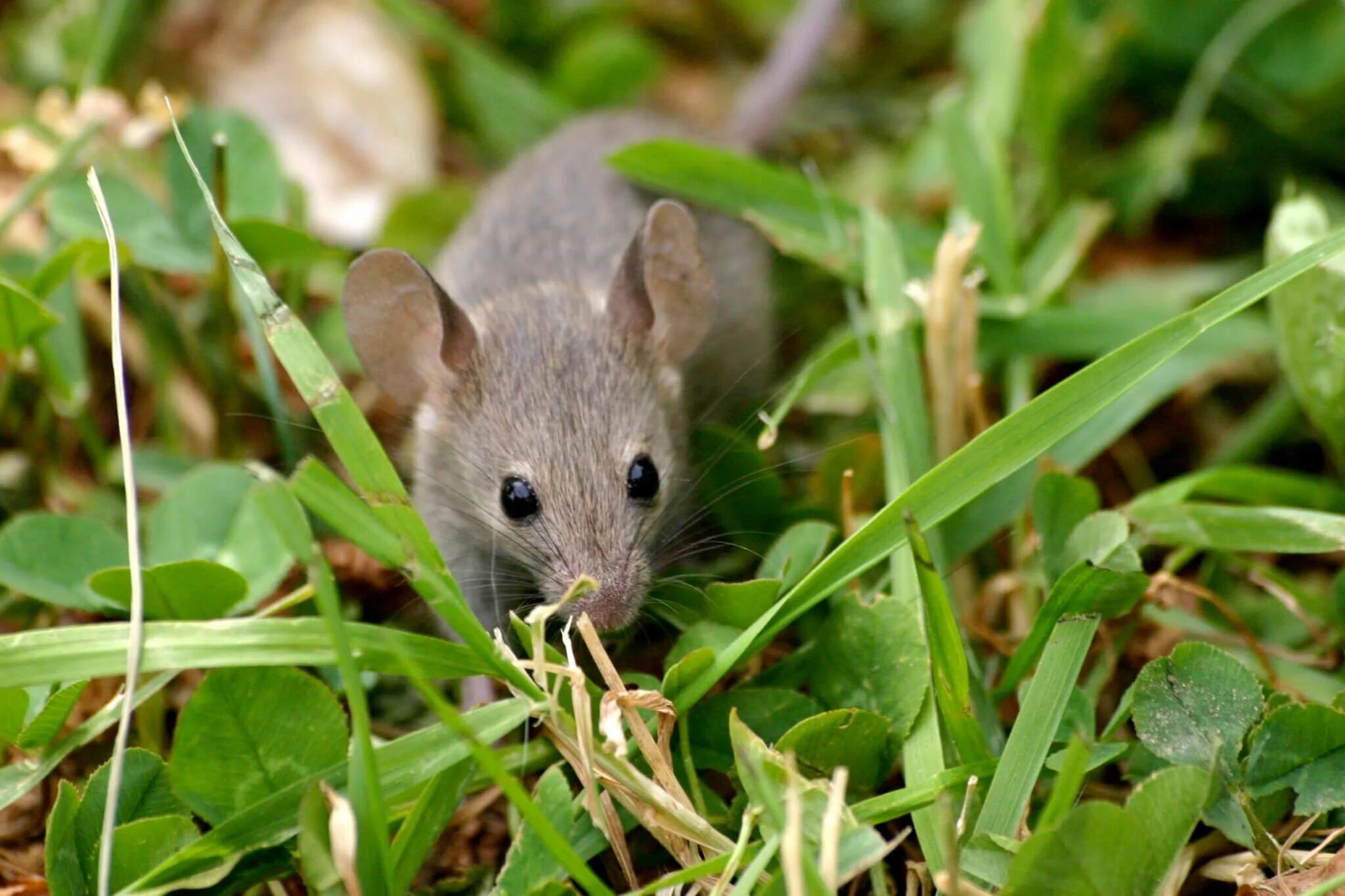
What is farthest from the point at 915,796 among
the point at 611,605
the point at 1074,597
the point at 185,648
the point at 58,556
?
the point at 58,556

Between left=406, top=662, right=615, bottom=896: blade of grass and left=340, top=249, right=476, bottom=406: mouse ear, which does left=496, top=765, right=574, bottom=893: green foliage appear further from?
left=340, top=249, right=476, bottom=406: mouse ear

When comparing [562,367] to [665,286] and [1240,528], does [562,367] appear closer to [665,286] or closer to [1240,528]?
[665,286]

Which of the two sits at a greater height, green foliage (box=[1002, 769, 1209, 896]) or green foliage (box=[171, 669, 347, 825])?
green foliage (box=[171, 669, 347, 825])

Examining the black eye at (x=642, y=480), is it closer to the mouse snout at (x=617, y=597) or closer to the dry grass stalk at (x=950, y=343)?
the mouse snout at (x=617, y=597)

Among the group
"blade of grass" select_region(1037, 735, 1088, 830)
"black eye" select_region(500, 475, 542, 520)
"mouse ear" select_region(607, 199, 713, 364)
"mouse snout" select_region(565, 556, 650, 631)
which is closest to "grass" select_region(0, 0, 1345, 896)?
"blade of grass" select_region(1037, 735, 1088, 830)

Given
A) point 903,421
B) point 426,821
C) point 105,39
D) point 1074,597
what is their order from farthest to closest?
point 105,39
point 903,421
point 1074,597
point 426,821

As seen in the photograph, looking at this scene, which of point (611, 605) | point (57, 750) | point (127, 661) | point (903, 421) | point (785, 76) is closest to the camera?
point (127, 661)

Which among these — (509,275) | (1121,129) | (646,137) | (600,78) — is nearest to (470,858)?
(509,275)
